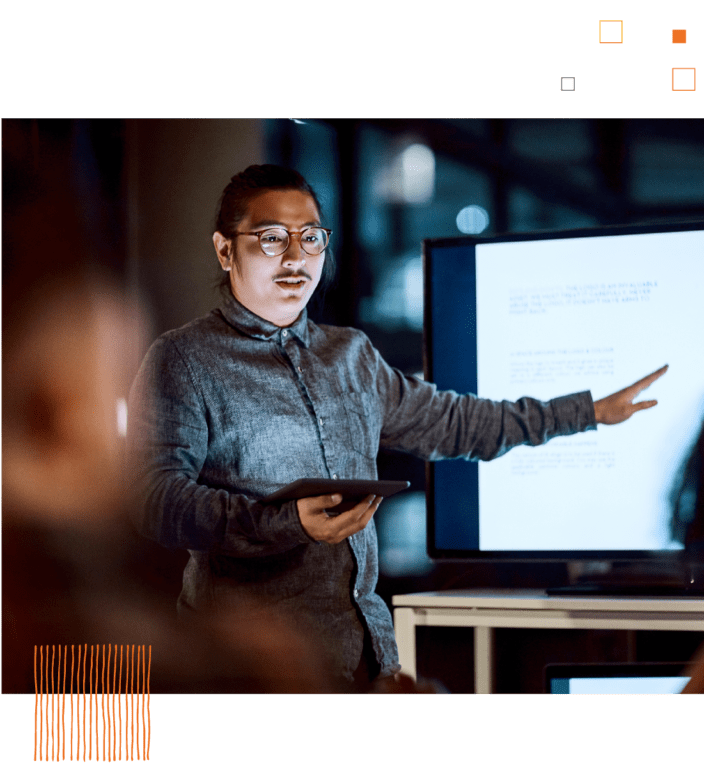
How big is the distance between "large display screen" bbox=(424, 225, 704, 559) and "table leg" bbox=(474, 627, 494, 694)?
216 mm

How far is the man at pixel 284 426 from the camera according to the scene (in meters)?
2.20

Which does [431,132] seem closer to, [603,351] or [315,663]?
[603,351]

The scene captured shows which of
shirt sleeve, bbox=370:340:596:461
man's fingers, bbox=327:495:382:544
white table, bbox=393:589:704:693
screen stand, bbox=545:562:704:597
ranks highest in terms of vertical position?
shirt sleeve, bbox=370:340:596:461

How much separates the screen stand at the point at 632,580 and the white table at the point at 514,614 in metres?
0.04

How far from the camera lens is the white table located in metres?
2.04

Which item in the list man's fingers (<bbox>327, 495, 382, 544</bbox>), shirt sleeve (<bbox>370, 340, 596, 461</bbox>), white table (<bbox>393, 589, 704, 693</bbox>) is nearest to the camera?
white table (<bbox>393, 589, 704, 693</bbox>)

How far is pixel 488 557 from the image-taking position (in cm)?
226

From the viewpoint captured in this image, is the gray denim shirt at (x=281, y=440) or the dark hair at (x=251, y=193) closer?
the gray denim shirt at (x=281, y=440)

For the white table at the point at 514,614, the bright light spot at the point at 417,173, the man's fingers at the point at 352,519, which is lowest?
the white table at the point at 514,614
